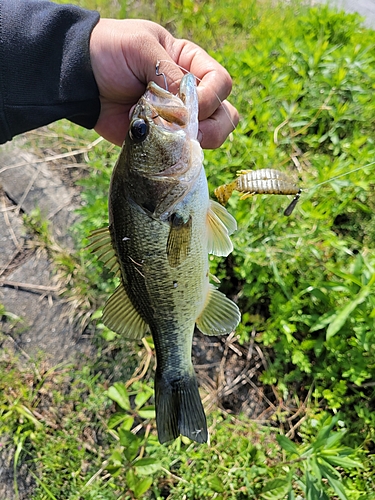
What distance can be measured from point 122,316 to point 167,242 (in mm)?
476

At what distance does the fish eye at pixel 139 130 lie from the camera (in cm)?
168

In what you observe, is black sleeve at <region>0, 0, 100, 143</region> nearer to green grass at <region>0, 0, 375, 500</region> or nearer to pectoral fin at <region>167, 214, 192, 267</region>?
green grass at <region>0, 0, 375, 500</region>

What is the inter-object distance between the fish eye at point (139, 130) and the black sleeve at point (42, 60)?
76 cm

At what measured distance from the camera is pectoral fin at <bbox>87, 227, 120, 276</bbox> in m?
1.82

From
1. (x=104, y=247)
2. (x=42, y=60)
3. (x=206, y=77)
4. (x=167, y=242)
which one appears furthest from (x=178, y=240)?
(x=42, y=60)

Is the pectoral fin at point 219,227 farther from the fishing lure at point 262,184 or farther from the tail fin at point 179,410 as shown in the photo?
the tail fin at point 179,410

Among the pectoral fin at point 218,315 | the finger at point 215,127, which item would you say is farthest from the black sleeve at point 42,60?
the pectoral fin at point 218,315

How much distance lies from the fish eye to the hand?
0.45 metres

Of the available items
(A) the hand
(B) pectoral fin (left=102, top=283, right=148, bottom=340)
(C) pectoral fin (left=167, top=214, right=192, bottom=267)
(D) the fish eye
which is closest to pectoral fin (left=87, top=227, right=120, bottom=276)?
(B) pectoral fin (left=102, top=283, right=148, bottom=340)

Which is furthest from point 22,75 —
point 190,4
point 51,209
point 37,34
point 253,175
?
point 190,4

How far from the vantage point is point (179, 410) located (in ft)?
6.32

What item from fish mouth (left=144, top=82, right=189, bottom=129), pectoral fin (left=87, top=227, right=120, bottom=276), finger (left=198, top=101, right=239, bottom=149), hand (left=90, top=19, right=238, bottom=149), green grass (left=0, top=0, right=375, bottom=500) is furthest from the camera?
green grass (left=0, top=0, right=375, bottom=500)

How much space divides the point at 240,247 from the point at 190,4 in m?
3.42

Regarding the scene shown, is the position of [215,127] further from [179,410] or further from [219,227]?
[179,410]
